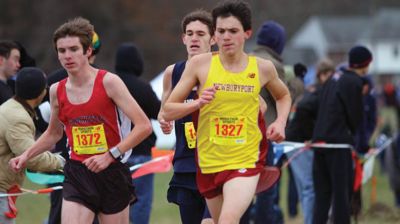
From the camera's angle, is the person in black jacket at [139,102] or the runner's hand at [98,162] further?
the person in black jacket at [139,102]

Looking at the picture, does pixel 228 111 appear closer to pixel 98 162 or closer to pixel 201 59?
pixel 201 59

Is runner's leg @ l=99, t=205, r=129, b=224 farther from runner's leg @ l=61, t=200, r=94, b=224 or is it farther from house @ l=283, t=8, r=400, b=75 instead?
house @ l=283, t=8, r=400, b=75

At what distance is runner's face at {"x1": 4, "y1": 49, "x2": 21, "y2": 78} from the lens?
377 inches

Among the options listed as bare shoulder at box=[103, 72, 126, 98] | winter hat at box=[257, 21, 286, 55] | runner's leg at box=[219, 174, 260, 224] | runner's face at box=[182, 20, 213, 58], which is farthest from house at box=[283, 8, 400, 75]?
runner's leg at box=[219, 174, 260, 224]

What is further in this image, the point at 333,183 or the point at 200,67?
the point at 333,183

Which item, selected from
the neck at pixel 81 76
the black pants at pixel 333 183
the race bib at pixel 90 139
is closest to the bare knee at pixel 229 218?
the race bib at pixel 90 139

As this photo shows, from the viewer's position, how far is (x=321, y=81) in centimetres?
1197

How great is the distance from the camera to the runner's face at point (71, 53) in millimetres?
7121

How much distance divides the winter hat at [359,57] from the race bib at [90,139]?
15.0ft

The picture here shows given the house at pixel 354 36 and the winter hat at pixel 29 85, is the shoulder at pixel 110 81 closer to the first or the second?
the winter hat at pixel 29 85

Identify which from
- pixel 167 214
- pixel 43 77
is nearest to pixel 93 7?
pixel 167 214

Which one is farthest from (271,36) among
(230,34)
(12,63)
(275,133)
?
(275,133)

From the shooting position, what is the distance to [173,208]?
16156 mm

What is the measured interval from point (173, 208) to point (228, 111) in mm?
9488
